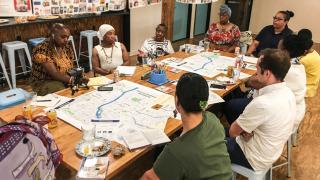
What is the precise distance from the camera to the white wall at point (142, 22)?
5.54 meters

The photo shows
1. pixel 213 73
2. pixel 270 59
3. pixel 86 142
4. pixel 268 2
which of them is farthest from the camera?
pixel 268 2

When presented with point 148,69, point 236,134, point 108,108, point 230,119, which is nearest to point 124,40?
point 148,69

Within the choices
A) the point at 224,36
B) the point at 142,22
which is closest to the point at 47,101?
the point at 224,36

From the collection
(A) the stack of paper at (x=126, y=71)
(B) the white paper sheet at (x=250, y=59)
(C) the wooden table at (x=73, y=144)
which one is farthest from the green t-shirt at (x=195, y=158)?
(B) the white paper sheet at (x=250, y=59)

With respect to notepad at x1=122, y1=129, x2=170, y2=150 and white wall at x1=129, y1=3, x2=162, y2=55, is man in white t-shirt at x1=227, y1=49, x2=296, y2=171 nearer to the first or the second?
notepad at x1=122, y1=129, x2=170, y2=150

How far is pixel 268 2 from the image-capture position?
7.73 meters

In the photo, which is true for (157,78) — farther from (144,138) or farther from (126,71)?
(144,138)

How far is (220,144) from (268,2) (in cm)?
742

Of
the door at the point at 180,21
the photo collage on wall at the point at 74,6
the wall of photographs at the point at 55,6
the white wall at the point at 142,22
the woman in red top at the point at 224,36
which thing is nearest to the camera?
the woman in red top at the point at 224,36

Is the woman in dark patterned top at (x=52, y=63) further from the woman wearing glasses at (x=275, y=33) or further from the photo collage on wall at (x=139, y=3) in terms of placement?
the photo collage on wall at (x=139, y=3)

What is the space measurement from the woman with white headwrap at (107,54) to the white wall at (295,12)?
19.2 feet

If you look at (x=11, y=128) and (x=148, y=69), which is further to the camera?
(x=148, y=69)

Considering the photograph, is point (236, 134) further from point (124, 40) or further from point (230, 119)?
point (124, 40)

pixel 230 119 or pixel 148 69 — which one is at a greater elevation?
pixel 148 69
